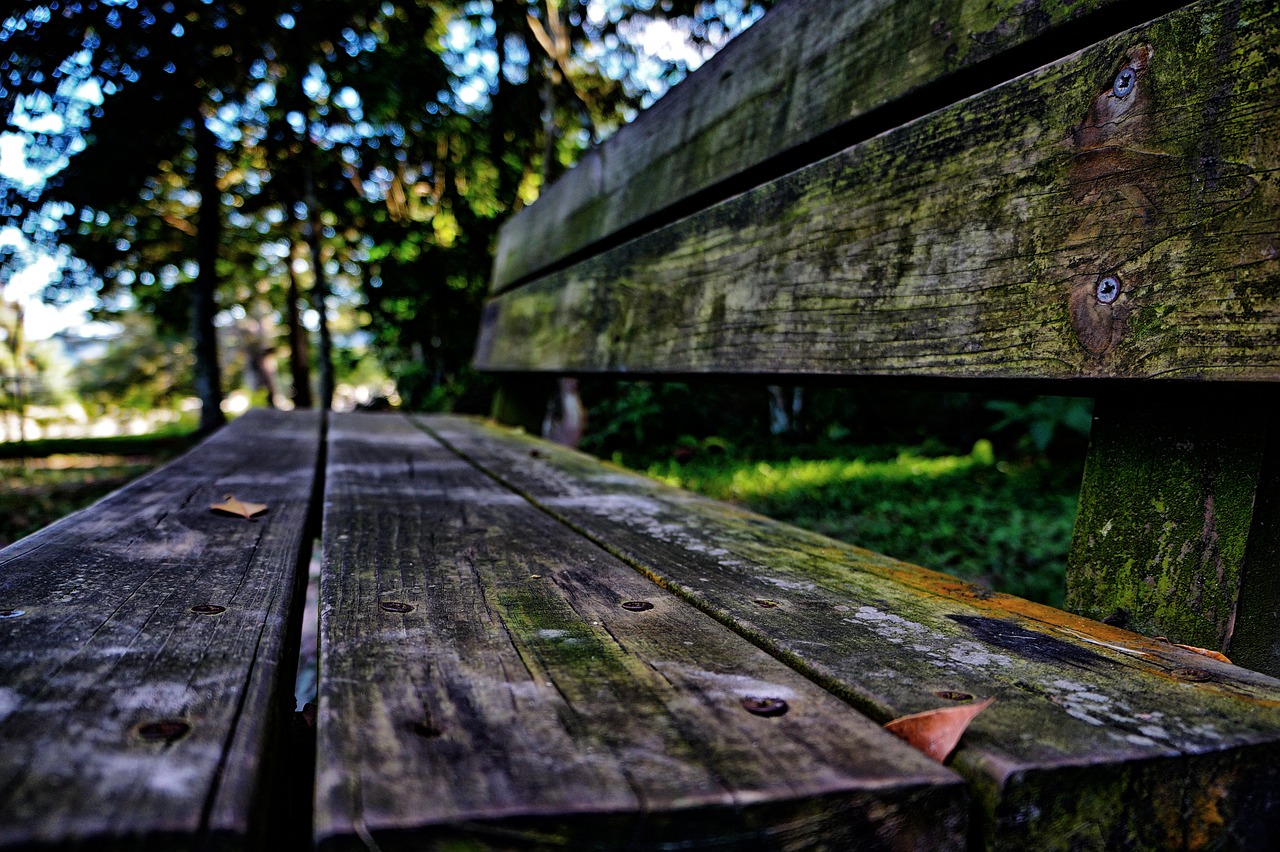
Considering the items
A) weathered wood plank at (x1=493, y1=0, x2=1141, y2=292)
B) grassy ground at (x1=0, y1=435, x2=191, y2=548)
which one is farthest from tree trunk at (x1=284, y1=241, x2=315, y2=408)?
weathered wood plank at (x1=493, y1=0, x2=1141, y2=292)

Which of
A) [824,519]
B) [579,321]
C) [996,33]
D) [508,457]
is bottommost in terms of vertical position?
[824,519]

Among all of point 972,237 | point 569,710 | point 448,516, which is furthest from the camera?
point 448,516

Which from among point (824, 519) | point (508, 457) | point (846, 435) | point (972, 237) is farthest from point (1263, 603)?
point (846, 435)

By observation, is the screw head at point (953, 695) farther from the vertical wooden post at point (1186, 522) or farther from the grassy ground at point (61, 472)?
the grassy ground at point (61, 472)

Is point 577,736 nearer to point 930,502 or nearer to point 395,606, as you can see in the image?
point 395,606

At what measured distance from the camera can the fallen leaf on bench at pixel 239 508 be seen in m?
1.32

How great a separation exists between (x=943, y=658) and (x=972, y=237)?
1.96ft

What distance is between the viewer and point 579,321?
2.42 metres

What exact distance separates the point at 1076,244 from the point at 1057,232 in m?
0.03

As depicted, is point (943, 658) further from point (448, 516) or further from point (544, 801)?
point (448, 516)

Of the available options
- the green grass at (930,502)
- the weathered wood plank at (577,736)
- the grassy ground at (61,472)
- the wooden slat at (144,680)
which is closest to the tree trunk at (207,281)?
the grassy ground at (61,472)

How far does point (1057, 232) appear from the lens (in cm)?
92

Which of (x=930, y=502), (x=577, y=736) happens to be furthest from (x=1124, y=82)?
(x=930, y=502)

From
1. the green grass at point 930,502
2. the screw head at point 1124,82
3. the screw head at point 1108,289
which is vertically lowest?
the green grass at point 930,502
